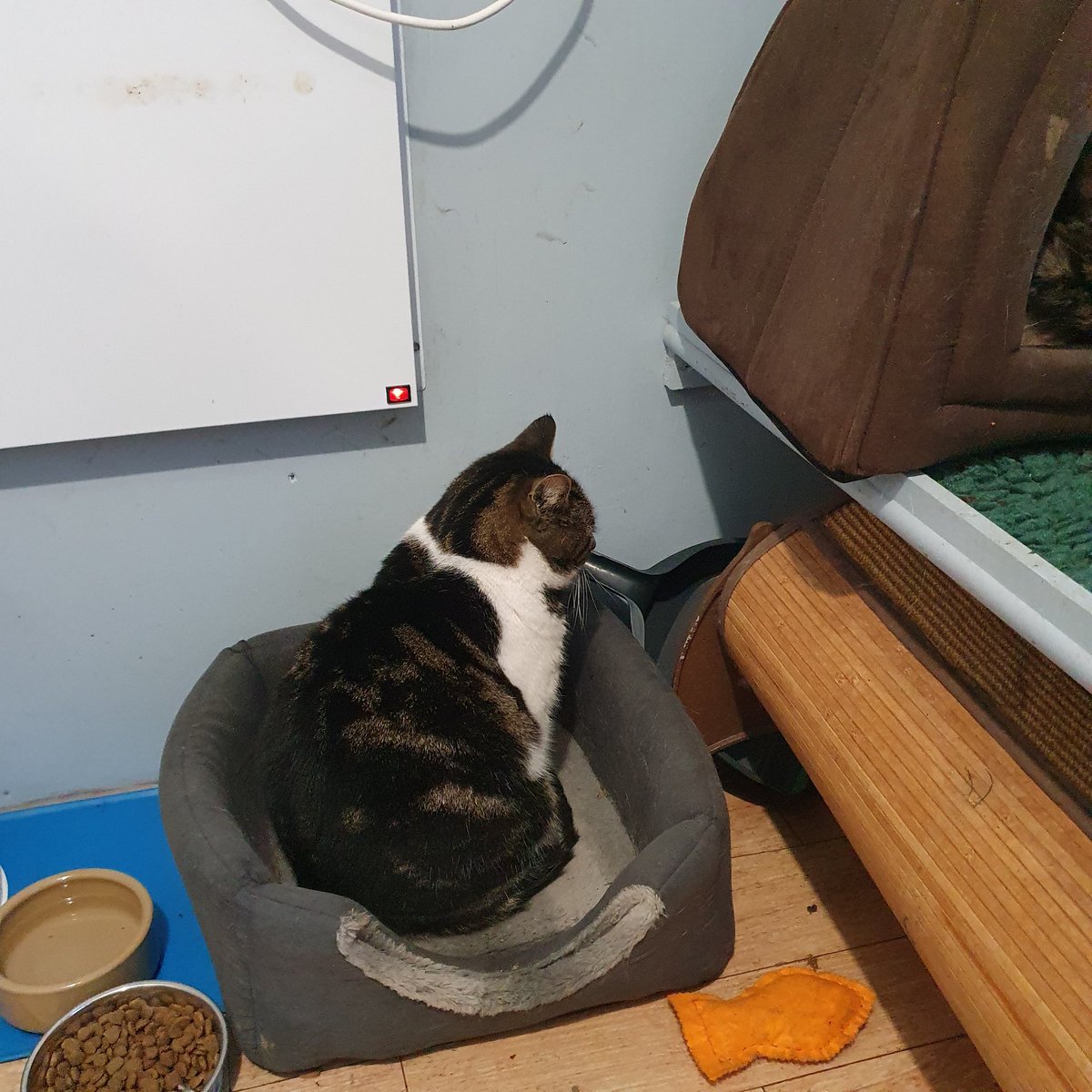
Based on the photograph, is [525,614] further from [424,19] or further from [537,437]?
[424,19]

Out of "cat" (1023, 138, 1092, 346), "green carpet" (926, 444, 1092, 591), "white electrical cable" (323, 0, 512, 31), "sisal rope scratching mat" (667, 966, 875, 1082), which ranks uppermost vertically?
"white electrical cable" (323, 0, 512, 31)

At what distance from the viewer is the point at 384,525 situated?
1.48 metres

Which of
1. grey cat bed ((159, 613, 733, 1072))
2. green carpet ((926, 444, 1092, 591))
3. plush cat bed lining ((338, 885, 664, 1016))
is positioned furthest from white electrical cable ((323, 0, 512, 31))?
plush cat bed lining ((338, 885, 664, 1016))

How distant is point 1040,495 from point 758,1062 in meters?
0.75

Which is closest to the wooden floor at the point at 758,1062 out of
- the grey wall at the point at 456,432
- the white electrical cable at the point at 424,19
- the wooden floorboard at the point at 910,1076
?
the wooden floorboard at the point at 910,1076

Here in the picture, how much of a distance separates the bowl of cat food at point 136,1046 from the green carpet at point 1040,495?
1029 millimetres

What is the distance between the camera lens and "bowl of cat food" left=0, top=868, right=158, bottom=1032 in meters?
1.10

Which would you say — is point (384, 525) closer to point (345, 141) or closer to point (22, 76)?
point (345, 141)

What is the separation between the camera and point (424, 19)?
1.08 metres

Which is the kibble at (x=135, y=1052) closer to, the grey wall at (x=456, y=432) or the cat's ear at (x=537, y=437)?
the grey wall at (x=456, y=432)

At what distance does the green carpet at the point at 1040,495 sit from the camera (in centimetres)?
80

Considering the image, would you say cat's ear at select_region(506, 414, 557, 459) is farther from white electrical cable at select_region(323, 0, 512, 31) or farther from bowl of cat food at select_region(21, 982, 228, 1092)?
bowl of cat food at select_region(21, 982, 228, 1092)

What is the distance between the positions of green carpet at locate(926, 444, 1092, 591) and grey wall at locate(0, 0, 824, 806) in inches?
24.6

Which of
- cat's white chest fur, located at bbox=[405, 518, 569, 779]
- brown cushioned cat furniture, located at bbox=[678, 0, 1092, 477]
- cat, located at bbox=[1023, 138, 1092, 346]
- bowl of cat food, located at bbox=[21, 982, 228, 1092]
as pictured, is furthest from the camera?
cat's white chest fur, located at bbox=[405, 518, 569, 779]
